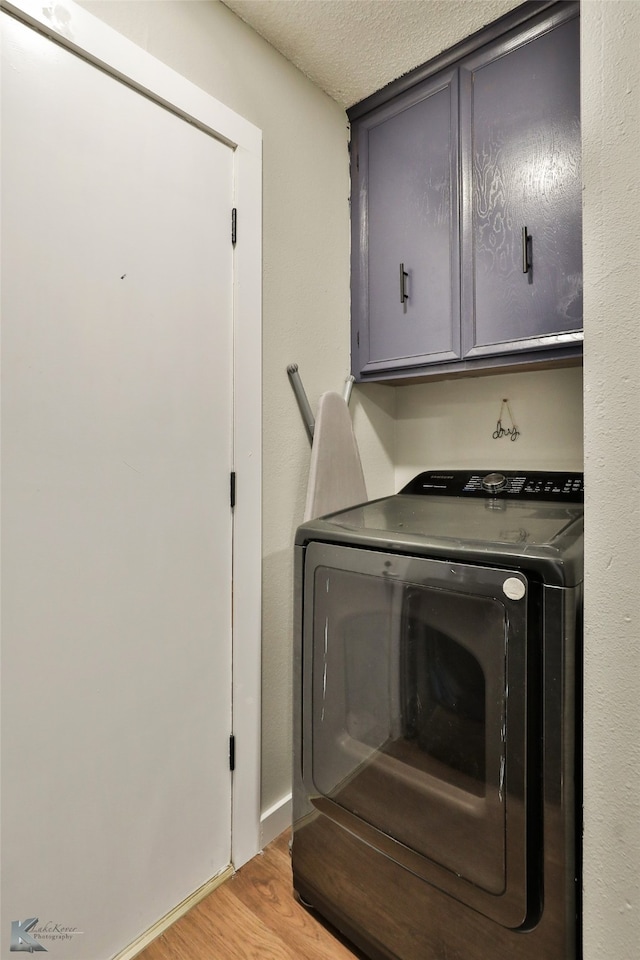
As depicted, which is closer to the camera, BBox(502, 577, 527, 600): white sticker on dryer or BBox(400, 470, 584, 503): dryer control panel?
BBox(502, 577, 527, 600): white sticker on dryer

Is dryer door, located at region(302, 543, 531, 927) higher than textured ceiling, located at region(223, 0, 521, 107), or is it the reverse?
textured ceiling, located at region(223, 0, 521, 107)

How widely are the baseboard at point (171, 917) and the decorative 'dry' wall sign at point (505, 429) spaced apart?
1.68 meters

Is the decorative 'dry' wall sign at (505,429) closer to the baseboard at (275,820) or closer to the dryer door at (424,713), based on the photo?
the dryer door at (424,713)

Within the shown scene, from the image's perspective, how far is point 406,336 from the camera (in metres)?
1.83

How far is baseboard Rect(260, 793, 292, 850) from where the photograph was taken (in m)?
1.59

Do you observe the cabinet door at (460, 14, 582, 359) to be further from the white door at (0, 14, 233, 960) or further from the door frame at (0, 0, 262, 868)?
the white door at (0, 14, 233, 960)

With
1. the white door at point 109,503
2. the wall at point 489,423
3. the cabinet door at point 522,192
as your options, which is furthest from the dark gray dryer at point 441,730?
the cabinet door at point 522,192

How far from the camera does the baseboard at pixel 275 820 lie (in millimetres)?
1589

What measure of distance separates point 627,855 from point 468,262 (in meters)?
1.57

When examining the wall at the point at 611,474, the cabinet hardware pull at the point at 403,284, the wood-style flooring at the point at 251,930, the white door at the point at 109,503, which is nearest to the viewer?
the wall at the point at 611,474

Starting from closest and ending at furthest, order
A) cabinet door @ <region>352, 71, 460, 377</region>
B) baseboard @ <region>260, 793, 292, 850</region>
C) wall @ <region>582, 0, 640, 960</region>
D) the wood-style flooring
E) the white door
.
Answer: wall @ <region>582, 0, 640, 960</region>
the white door
the wood-style flooring
baseboard @ <region>260, 793, 292, 850</region>
cabinet door @ <region>352, 71, 460, 377</region>

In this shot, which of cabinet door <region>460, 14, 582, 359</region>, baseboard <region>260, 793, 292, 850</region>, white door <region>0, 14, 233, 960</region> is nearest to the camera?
white door <region>0, 14, 233, 960</region>

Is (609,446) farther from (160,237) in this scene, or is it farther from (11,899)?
(11,899)

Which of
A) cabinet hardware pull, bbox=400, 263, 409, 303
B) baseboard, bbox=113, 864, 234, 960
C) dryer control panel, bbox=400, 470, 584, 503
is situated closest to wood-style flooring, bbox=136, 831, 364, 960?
baseboard, bbox=113, 864, 234, 960
